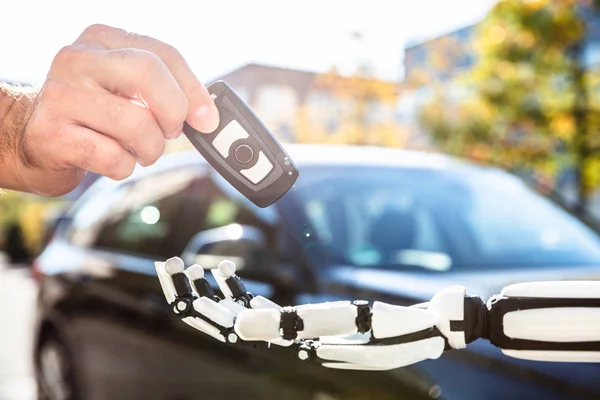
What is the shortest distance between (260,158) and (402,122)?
47.3ft

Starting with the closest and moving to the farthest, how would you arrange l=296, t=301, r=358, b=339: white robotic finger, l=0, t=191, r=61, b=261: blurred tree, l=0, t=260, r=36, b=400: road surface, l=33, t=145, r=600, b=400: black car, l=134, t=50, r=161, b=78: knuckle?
1. l=296, t=301, r=358, b=339: white robotic finger
2. l=134, t=50, r=161, b=78: knuckle
3. l=33, t=145, r=600, b=400: black car
4. l=0, t=260, r=36, b=400: road surface
5. l=0, t=191, r=61, b=261: blurred tree

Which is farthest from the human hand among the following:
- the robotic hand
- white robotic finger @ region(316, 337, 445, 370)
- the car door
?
the car door

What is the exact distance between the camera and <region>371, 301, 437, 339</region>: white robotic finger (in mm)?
1002

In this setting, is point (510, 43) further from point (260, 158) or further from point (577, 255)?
point (260, 158)

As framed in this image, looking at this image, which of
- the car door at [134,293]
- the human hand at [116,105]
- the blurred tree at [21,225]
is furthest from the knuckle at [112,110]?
the blurred tree at [21,225]

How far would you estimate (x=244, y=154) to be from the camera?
45.3 inches

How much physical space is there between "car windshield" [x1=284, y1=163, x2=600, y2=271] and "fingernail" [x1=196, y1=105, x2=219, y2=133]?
188 cm

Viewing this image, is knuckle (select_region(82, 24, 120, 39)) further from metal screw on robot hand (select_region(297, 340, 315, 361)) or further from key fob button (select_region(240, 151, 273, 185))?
metal screw on robot hand (select_region(297, 340, 315, 361))

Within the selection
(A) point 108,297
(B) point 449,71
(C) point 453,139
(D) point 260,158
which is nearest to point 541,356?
(D) point 260,158

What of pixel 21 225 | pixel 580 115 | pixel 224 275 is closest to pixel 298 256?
pixel 224 275

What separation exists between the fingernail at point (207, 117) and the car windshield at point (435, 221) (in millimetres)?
1877

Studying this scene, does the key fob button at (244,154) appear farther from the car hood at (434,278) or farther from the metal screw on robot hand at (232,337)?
the car hood at (434,278)

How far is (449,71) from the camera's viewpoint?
14.3 meters

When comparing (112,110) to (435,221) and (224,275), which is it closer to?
(224,275)
